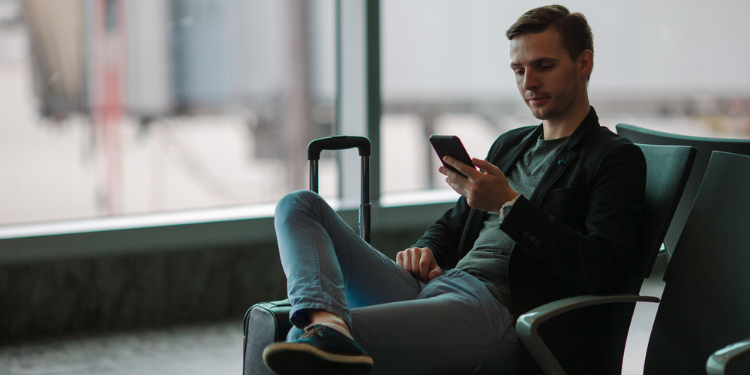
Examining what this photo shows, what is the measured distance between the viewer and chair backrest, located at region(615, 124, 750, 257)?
→ 1.59m

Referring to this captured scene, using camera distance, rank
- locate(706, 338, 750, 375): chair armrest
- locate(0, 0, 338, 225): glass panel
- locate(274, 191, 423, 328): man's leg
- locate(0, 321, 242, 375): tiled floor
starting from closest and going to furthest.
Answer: locate(706, 338, 750, 375): chair armrest < locate(274, 191, 423, 328): man's leg < locate(0, 321, 242, 375): tiled floor < locate(0, 0, 338, 225): glass panel

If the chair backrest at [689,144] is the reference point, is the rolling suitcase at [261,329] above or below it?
below

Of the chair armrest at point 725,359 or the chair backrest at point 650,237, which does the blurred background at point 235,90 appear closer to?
the chair backrest at point 650,237

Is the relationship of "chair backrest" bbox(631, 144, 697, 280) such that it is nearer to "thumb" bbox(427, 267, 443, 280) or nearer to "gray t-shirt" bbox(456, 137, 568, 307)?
"gray t-shirt" bbox(456, 137, 568, 307)

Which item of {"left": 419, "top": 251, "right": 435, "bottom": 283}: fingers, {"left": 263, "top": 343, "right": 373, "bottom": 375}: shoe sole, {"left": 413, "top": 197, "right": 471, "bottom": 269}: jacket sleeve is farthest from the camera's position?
{"left": 413, "top": 197, "right": 471, "bottom": 269}: jacket sleeve

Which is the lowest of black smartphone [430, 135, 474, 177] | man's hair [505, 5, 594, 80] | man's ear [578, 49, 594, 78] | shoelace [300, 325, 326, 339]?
shoelace [300, 325, 326, 339]

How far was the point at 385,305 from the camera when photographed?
1451 mm

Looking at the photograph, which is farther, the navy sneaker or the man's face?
the man's face

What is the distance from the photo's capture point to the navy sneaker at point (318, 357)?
1.18 metres

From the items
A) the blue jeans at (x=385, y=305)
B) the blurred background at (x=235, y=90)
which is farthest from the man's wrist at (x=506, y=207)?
the blurred background at (x=235, y=90)

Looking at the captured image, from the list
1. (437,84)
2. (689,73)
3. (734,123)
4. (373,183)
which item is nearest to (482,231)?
(373,183)

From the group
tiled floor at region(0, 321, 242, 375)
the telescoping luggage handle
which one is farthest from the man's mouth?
tiled floor at region(0, 321, 242, 375)

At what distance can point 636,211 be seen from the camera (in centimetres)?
145

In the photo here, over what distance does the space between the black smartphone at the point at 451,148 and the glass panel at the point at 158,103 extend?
80.6 inches
